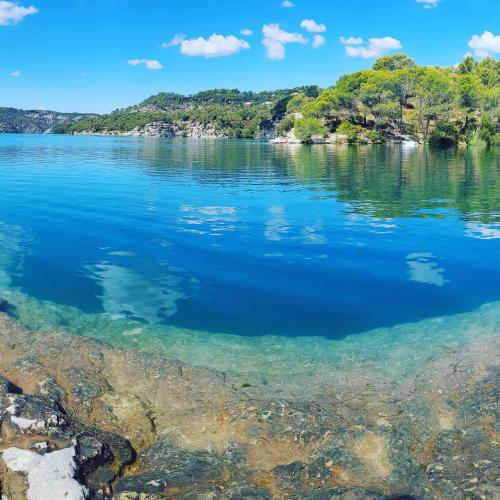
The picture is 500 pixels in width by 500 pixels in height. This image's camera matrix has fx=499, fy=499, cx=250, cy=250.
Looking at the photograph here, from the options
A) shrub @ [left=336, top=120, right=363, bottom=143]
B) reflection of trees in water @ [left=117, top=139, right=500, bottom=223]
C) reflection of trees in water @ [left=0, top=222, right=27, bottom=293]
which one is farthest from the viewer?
shrub @ [left=336, top=120, right=363, bottom=143]

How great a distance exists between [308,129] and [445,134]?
124ft

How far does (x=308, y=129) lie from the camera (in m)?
143

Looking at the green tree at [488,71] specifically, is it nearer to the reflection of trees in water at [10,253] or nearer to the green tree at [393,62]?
the green tree at [393,62]

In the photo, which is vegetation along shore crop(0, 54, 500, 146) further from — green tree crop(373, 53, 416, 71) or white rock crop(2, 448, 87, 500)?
white rock crop(2, 448, 87, 500)

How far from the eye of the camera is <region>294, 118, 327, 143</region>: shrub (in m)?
143

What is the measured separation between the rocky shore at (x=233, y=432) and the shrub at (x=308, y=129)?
445 ft

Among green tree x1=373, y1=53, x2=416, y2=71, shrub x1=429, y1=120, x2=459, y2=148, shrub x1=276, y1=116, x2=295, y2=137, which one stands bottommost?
shrub x1=429, y1=120, x2=459, y2=148

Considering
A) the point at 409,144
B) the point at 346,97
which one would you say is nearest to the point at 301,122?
the point at 346,97

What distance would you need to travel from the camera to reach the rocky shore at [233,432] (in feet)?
25.6

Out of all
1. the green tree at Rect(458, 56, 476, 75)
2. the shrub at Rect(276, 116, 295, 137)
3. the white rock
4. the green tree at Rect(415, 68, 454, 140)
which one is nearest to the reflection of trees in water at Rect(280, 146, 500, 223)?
the white rock

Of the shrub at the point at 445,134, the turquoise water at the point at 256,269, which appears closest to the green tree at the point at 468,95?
the shrub at the point at 445,134

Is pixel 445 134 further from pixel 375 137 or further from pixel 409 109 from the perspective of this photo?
pixel 409 109

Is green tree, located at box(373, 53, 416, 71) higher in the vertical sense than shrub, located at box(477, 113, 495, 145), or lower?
higher

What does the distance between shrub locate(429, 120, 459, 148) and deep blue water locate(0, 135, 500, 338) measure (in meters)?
83.6
